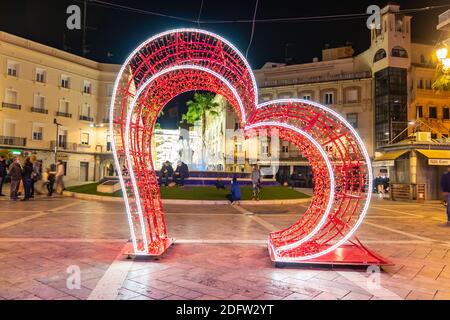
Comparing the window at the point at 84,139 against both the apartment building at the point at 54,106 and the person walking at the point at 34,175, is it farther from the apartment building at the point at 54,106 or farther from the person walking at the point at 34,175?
the person walking at the point at 34,175

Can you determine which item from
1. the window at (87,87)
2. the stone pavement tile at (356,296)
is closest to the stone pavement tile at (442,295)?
the stone pavement tile at (356,296)

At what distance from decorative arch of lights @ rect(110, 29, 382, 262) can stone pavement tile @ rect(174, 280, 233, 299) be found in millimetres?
1439

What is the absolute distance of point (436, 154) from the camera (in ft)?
71.7

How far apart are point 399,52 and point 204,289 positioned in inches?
1522

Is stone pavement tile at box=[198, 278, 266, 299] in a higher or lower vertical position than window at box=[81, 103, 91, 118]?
lower

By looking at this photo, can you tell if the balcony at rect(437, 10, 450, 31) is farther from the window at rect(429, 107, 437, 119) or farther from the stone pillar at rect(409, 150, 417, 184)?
the window at rect(429, 107, 437, 119)

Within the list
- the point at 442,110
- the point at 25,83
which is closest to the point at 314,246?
the point at 442,110

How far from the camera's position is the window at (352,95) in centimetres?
3984

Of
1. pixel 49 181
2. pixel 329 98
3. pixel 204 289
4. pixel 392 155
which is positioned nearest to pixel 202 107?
pixel 329 98

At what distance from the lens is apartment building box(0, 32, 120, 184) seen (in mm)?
36438

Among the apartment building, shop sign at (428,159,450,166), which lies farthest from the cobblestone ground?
the apartment building

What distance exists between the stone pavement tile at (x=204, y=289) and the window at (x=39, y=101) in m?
40.9

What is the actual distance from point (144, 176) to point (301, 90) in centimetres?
3854

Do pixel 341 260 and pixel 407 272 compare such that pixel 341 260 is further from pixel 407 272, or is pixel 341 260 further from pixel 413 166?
pixel 413 166
